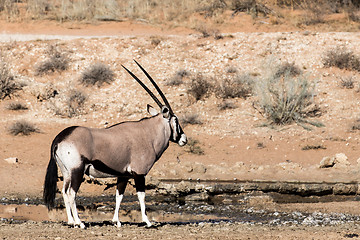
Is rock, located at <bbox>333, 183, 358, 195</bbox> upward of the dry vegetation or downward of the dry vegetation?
downward

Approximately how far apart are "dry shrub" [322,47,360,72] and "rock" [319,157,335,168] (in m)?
7.96

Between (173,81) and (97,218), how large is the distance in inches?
493

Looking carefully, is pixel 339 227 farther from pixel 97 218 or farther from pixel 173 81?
pixel 173 81

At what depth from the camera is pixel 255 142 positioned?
1938 centimetres

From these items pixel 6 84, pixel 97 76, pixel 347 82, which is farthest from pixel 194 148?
pixel 6 84

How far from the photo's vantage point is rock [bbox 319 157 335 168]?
16.9 meters

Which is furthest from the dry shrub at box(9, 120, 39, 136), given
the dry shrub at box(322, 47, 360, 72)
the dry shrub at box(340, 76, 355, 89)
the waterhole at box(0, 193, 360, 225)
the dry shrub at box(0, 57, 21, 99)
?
the dry shrub at box(322, 47, 360, 72)

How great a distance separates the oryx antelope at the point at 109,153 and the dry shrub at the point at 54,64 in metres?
15.7

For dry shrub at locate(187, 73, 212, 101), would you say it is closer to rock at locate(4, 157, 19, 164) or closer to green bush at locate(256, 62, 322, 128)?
green bush at locate(256, 62, 322, 128)

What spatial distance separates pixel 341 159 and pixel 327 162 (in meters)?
0.44

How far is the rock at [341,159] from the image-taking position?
1697 centimetres

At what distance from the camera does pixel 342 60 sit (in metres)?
24.1

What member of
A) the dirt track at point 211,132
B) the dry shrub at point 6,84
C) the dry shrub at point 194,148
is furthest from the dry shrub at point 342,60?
the dry shrub at point 6,84

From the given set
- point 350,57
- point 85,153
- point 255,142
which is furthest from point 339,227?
point 350,57
